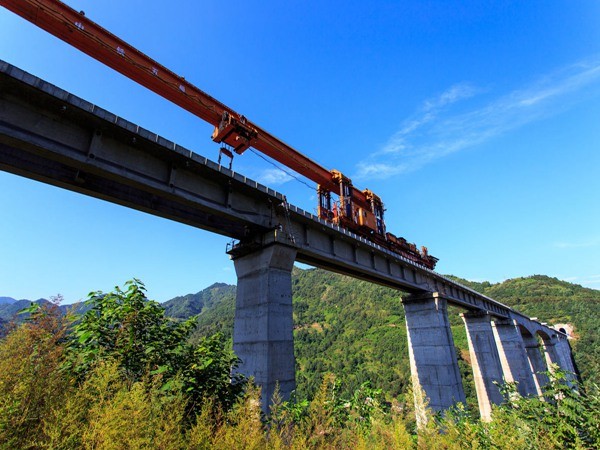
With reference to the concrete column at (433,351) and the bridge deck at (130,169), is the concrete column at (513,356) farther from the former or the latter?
the bridge deck at (130,169)

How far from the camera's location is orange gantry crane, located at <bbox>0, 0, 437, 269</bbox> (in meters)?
14.0

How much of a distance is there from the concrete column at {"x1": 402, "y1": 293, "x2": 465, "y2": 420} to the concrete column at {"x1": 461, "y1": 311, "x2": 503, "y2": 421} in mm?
14284

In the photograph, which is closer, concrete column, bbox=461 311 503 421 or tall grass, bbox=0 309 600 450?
tall grass, bbox=0 309 600 450

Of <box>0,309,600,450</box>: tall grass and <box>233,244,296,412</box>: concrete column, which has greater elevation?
<box>233,244,296,412</box>: concrete column

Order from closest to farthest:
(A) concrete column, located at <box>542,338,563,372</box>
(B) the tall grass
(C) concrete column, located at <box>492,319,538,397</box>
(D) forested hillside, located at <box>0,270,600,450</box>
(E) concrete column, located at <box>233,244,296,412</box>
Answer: (B) the tall grass < (D) forested hillside, located at <box>0,270,600,450</box> < (E) concrete column, located at <box>233,244,296,412</box> < (C) concrete column, located at <box>492,319,538,397</box> < (A) concrete column, located at <box>542,338,563,372</box>

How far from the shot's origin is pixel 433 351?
908 inches

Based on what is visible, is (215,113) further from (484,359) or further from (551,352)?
(551,352)

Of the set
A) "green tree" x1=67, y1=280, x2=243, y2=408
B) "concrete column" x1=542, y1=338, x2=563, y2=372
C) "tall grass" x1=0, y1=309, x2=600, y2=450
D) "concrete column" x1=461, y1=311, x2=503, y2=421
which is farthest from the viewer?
"concrete column" x1=542, y1=338, x2=563, y2=372

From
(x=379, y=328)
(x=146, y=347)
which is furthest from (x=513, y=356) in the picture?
(x=379, y=328)

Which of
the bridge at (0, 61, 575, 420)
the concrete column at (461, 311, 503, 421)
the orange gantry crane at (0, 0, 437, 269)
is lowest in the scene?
the concrete column at (461, 311, 503, 421)

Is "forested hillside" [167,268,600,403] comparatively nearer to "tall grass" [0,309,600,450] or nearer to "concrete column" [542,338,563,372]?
"concrete column" [542,338,563,372]

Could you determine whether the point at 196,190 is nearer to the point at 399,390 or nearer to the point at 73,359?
the point at 73,359

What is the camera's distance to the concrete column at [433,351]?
21.7m

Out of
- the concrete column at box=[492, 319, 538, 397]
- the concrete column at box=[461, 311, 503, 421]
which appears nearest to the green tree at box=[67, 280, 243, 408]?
the concrete column at box=[461, 311, 503, 421]
